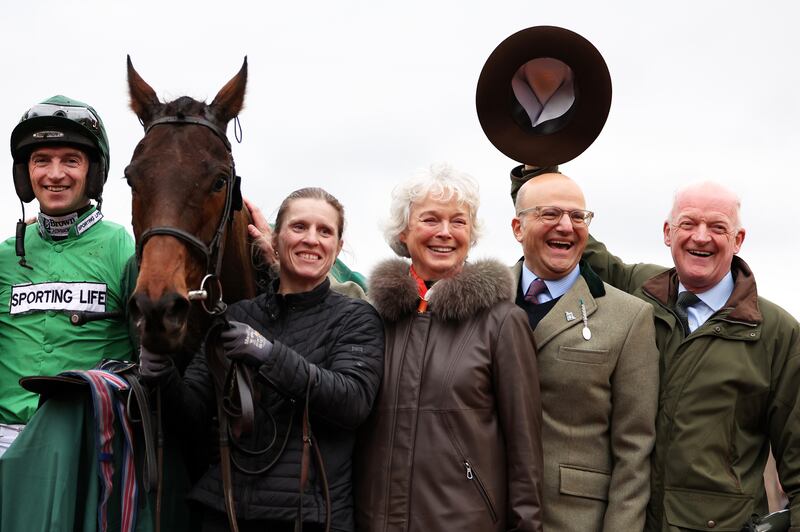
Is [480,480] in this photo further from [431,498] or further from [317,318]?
[317,318]

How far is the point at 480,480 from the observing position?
11.2ft

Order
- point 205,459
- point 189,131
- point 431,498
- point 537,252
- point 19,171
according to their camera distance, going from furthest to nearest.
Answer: point 19,171 → point 537,252 → point 205,459 → point 189,131 → point 431,498

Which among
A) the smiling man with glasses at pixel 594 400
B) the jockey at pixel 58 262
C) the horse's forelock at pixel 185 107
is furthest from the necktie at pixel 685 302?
the jockey at pixel 58 262

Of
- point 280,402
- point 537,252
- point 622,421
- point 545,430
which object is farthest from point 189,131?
point 622,421

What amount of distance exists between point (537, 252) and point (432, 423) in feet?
3.85

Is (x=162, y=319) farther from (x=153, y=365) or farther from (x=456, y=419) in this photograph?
(x=456, y=419)

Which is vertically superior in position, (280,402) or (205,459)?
(280,402)

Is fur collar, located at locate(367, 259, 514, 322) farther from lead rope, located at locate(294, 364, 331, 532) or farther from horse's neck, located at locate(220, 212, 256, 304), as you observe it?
horse's neck, located at locate(220, 212, 256, 304)

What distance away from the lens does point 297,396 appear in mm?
3326

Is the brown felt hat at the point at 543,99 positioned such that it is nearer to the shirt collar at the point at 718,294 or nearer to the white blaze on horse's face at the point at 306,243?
the shirt collar at the point at 718,294

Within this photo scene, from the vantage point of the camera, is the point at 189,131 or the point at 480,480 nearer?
the point at 480,480

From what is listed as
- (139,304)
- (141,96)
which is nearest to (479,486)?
(139,304)

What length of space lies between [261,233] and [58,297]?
1.08m

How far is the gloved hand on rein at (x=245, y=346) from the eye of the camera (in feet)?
10.6
